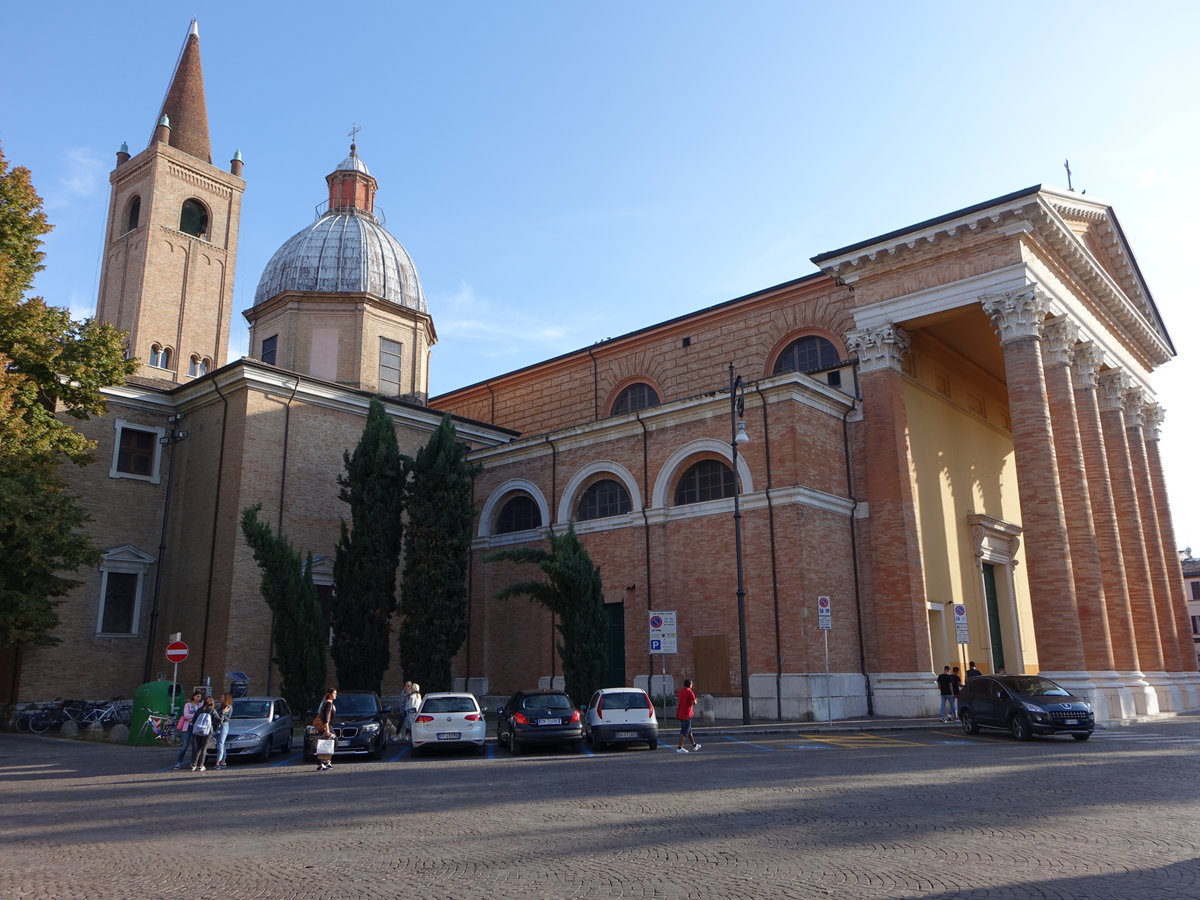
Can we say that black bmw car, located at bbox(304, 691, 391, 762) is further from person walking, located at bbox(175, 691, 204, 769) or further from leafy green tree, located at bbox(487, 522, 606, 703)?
leafy green tree, located at bbox(487, 522, 606, 703)

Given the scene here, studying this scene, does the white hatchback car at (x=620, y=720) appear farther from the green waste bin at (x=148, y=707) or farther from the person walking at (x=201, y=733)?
the green waste bin at (x=148, y=707)

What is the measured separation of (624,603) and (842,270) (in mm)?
11563

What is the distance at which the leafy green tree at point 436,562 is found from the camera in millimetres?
23078

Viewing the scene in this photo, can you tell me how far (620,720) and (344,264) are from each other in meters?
24.1

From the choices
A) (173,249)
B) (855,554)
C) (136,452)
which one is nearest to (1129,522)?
(855,554)

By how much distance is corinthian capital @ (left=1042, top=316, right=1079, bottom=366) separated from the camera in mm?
25328

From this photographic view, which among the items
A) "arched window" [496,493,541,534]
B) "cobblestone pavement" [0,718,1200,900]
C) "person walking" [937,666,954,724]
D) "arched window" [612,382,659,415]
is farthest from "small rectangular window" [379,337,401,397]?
"person walking" [937,666,954,724]

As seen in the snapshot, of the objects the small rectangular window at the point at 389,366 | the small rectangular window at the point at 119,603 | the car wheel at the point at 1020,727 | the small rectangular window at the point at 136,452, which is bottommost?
the car wheel at the point at 1020,727

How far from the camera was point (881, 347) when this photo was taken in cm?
2572

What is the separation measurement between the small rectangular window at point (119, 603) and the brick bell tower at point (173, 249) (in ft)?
37.4

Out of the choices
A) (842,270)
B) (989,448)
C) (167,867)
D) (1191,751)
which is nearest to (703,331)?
(842,270)

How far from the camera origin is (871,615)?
959 inches

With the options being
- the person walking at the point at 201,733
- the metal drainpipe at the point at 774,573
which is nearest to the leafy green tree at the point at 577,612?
the metal drainpipe at the point at 774,573

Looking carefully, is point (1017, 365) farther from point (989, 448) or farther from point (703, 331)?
point (703, 331)
